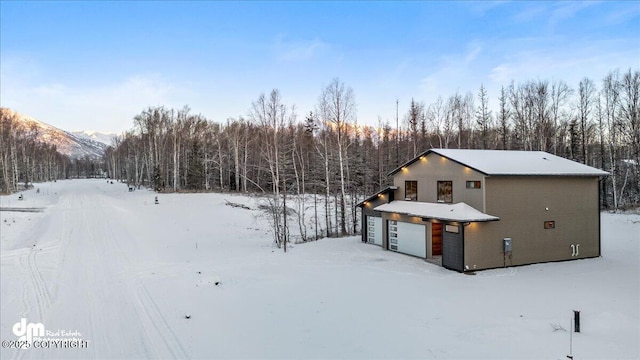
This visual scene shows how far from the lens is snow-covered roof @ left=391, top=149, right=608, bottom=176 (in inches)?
627

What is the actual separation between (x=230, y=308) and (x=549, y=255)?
14.1 meters

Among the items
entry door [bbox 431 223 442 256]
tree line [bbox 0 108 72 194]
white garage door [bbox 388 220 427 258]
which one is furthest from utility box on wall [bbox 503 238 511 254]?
tree line [bbox 0 108 72 194]

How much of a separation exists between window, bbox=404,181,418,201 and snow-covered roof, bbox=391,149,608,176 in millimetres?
1988

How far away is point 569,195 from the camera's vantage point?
17000 millimetres

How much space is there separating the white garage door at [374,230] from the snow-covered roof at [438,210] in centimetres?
136

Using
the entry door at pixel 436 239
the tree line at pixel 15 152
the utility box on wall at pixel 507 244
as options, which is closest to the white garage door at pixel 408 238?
the entry door at pixel 436 239

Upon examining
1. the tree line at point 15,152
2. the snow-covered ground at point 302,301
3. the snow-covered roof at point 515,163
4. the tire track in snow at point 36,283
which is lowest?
the snow-covered ground at point 302,301

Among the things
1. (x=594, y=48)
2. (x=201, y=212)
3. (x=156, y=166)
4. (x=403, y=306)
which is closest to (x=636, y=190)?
(x=594, y=48)

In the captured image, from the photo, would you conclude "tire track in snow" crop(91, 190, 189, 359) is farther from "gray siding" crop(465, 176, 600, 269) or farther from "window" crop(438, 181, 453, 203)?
"window" crop(438, 181, 453, 203)

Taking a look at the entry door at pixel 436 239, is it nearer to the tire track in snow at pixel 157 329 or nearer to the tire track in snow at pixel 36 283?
the tire track in snow at pixel 157 329

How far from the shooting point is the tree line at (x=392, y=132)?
25.5 m

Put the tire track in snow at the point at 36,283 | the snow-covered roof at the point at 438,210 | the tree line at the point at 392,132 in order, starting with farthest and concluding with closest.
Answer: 1. the tree line at the point at 392,132
2. the snow-covered roof at the point at 438,210
3. the tire track in snow at the point at 36,283

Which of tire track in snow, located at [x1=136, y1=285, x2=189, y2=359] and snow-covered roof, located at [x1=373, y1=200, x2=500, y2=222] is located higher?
snow-covered roof, located at [x1=373, y1=200, x2=500, y2=222]

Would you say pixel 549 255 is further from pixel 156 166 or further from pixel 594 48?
pixel 156 166
